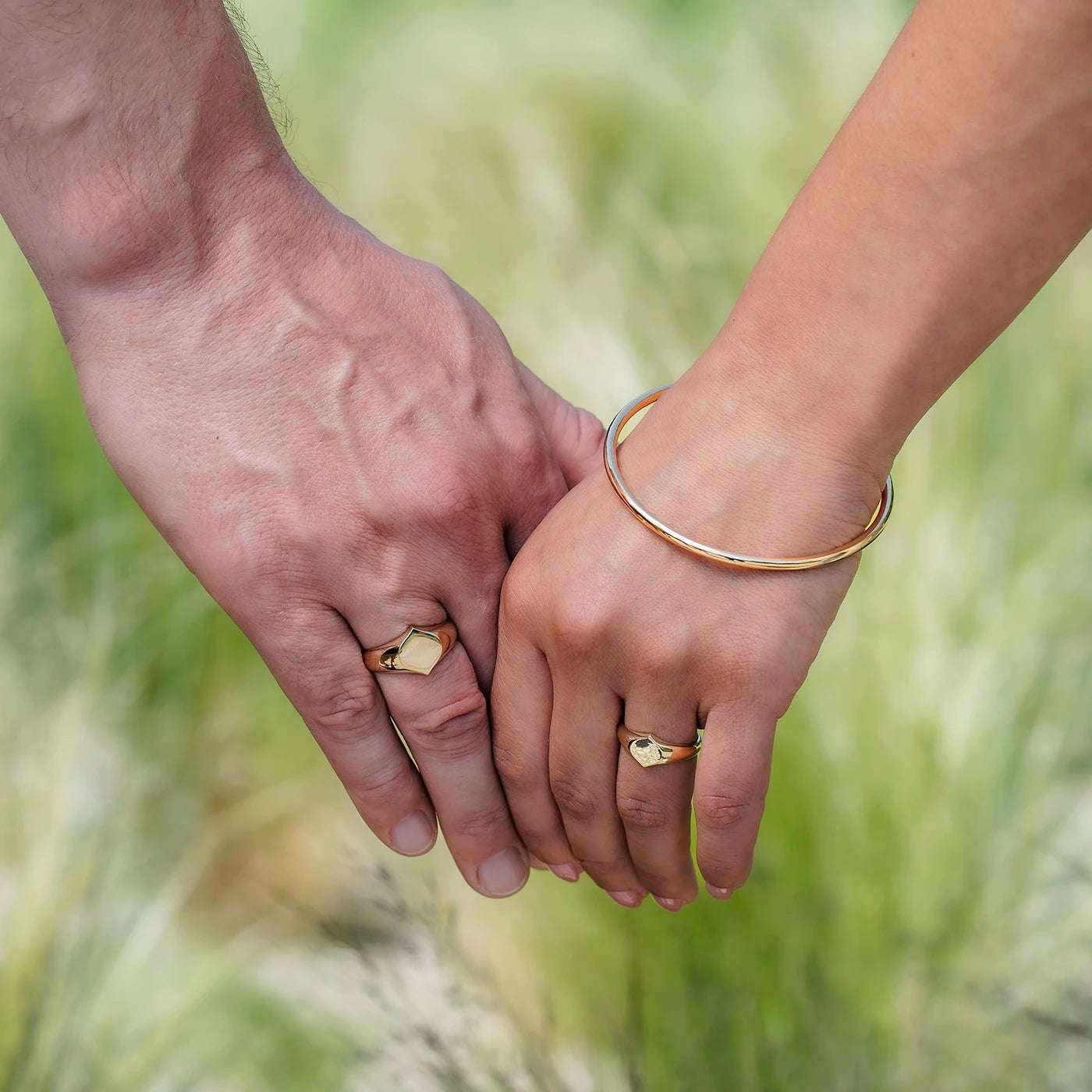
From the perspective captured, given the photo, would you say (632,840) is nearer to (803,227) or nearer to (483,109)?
(803,227)

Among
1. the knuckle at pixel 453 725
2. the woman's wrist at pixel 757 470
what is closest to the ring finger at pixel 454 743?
the knuckle at pixel 453 725

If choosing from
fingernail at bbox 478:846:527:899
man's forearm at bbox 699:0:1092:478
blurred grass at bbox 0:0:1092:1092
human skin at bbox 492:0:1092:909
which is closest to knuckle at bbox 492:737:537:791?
human skin at bbox 492:0:1092:909

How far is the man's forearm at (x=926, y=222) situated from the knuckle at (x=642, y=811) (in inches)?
12.9

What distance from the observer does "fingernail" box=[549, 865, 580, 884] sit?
3.76 feet

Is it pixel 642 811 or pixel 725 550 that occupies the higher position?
pixel 725 550

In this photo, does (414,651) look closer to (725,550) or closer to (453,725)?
(453,725)

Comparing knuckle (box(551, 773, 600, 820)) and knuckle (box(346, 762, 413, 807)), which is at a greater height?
knuckle (box(551, 773, 600, 820))

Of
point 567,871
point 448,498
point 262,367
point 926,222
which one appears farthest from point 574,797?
point 926,222

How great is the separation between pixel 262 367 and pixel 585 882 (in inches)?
24.9

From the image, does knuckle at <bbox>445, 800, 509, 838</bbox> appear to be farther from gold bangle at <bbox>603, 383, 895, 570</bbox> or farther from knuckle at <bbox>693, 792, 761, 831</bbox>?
gold bangle at <bbox>603, 383, 895, 570</bbox>

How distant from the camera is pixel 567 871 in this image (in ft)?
3.78

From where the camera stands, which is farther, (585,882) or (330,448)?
(585,882)

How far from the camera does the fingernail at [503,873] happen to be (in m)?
1.14

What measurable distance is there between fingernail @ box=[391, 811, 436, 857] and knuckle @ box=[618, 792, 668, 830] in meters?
0.21
